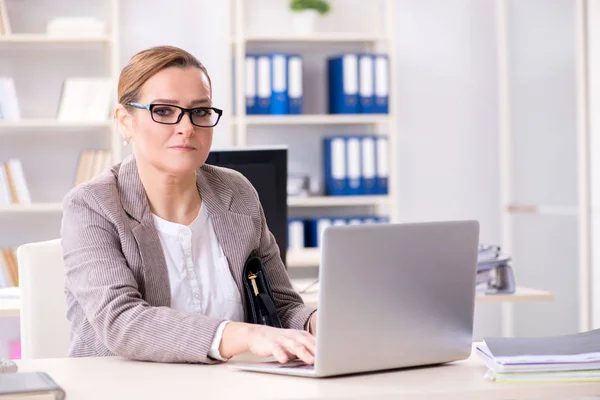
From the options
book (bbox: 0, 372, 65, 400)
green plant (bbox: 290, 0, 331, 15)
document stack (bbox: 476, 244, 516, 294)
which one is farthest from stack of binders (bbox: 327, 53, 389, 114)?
book (bbox: 0, 372, 65, 400)

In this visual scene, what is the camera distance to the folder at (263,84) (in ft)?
15.3

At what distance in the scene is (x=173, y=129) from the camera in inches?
70.0

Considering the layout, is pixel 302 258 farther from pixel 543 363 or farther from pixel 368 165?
pixel 543 363

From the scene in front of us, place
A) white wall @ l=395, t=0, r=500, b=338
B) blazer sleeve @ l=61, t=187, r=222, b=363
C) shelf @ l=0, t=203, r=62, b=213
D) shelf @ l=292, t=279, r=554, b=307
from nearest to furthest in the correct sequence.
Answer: blazer sleeve @ l=61, t=187, r=222, b=363 < shelf @ l=292, t=279, r=554, b=307 < shelf @ l=0, t=203, r=62, b=213 < white wall @ l=395, t=0, r=500, b=338

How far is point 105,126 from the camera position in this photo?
4.75 m

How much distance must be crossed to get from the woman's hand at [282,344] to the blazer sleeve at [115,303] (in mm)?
86

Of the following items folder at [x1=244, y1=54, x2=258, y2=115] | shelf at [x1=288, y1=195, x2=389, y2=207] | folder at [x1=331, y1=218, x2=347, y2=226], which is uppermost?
folder at [x1=244, y1=54, x2=258, y2=115]

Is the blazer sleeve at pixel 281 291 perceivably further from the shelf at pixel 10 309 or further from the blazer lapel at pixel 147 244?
the shelf at pixel 10 309

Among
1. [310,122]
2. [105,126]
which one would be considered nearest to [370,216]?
[310,122]

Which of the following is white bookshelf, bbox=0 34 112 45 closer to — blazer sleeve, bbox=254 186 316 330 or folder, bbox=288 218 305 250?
folder, bbox=288 218 305 250

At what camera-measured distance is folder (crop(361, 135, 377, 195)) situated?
4.77m

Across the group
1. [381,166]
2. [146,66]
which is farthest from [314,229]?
[146,66]

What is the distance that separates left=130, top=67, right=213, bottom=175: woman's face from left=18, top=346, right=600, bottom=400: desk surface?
0.42 meters

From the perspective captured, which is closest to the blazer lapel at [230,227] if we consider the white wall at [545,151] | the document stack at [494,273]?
the document stack at [494,273]
